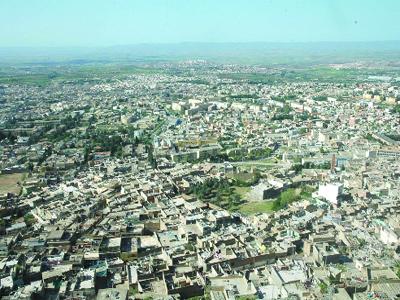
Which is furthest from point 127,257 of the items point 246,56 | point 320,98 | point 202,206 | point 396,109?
point 246,56

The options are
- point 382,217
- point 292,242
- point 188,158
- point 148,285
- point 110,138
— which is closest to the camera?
point 148,285

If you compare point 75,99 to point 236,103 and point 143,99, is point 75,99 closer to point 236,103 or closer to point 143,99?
point 143,99

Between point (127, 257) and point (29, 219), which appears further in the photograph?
point (29, 219)

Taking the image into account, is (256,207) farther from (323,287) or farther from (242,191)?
(323,287)

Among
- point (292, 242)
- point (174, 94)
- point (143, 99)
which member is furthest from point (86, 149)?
point (174, 94)

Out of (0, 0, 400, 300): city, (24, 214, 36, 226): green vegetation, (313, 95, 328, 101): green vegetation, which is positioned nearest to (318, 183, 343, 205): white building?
(0, 0, 400, 300): city

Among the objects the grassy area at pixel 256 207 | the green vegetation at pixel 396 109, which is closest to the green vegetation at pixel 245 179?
the grassy area at pixel 256 207
